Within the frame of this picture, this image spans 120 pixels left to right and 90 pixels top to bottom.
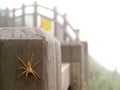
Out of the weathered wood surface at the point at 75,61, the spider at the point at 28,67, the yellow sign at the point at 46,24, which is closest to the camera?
the spider at the point at 28,67

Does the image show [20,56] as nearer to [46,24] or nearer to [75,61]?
[75,61]

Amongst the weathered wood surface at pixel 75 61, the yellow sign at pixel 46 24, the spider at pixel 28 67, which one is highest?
the yellow sign at pixel 46 24

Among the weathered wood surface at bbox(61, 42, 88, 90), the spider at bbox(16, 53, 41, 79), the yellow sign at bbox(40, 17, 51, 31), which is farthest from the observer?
the yellow sign at bbox(40, 17, 51, 31)

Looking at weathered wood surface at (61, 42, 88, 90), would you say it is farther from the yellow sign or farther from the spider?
the spider

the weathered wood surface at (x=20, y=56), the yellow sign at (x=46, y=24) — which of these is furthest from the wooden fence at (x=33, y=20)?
the weathered wood surface at (x=20, y=56)

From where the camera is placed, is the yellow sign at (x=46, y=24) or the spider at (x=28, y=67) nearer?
the spider at (x=28, y=67)

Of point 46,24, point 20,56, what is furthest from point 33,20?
point 20,56

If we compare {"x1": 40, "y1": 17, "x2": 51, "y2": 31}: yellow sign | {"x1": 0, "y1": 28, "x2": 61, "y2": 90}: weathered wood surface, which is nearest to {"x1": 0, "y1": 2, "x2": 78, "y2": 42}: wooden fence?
{"x1": 40, "y1": 17, "x2": 51, "y2": 31}: yellow sign

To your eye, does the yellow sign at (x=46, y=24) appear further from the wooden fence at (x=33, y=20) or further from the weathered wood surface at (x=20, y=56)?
the weathered wood surface at (x=20, y=56)

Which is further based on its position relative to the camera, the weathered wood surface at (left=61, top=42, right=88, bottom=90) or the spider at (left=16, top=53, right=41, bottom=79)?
A: the weathered wood surface at (left=61, top=42, right=88, bottom=90)

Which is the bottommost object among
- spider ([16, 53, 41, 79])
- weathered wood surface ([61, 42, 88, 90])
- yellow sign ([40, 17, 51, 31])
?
weathered wood surface ([61, 42, 88, 90])

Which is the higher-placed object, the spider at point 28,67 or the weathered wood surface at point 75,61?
the spider at point 28,67
